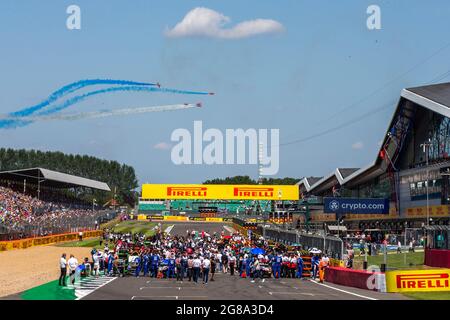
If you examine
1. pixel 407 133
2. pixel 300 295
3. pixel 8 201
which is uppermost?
pixel 407 133

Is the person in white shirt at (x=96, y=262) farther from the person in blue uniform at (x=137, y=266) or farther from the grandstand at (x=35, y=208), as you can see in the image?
the grandstand at (x=35, y=208)

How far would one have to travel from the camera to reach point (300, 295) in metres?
28.7

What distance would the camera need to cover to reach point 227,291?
30031 millimetres

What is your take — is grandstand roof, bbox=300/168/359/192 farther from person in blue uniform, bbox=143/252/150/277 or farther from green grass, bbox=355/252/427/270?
person in blue uniform, bbox=143/252/150/277

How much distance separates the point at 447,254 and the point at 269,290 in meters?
10.2

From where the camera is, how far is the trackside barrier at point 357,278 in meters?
31.0

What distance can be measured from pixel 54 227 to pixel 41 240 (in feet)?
21.4

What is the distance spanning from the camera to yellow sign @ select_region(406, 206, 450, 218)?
2601 inches

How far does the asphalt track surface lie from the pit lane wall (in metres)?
26.0

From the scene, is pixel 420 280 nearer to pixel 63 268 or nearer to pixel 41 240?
pixel 63 268

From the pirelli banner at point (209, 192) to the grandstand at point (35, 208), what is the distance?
26.8 ft
